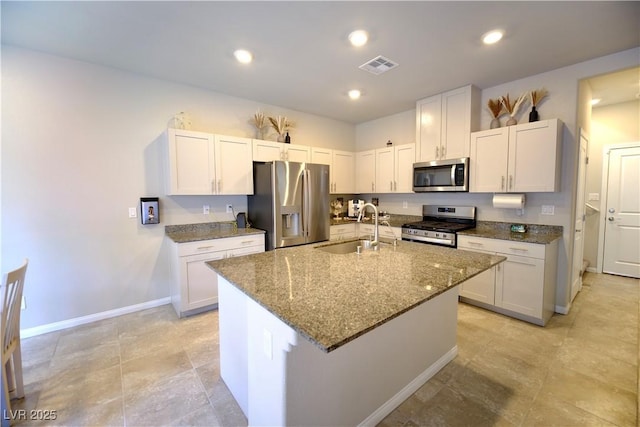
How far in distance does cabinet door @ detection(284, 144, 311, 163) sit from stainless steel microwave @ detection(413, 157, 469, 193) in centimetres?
162

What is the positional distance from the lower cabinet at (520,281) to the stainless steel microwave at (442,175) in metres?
0.74

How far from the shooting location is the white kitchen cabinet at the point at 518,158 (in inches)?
110

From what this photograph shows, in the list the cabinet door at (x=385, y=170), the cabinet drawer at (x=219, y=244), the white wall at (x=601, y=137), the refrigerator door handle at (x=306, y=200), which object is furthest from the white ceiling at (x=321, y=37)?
the white wall at (x=601, y=137)

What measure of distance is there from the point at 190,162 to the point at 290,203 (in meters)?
1.27

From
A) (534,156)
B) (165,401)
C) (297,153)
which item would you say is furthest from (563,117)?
(165,401)

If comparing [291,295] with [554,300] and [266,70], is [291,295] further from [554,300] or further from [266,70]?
[554,300]

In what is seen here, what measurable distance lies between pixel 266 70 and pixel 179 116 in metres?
1.16

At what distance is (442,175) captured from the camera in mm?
3582

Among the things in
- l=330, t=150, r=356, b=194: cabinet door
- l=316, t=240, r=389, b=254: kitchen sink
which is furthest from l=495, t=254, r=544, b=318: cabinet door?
l=330, t=150, r=356, b=194: cabinet door

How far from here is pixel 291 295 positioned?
1257 millimetres

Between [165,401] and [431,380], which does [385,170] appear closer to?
[431,380]

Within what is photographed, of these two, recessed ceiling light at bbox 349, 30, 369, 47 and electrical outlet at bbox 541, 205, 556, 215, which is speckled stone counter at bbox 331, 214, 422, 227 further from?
recessed ceiling light at bbox 349, 30, 369, 47

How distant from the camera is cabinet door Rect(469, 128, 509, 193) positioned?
3.09 m

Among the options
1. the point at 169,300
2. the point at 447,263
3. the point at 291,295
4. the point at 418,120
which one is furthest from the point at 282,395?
the point at 418,120
